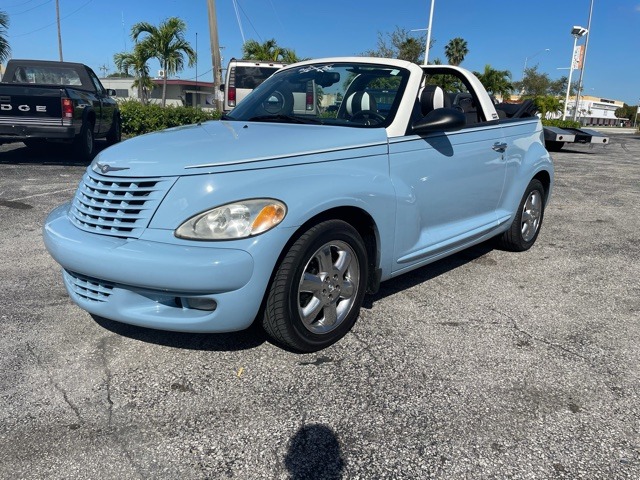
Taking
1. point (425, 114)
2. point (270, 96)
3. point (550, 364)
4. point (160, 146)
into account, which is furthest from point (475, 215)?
point (160, 146)

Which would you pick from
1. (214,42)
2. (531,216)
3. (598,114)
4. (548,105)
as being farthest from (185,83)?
(598,114)

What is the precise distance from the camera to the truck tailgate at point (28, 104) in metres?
8.95

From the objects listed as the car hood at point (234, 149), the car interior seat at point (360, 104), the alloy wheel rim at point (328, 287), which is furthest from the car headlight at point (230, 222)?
the car interior seat at point (360, 104)

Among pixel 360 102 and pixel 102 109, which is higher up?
pixel 360 102

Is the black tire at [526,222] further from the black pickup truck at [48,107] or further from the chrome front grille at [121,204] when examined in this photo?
the black pickup truck at [48,107]

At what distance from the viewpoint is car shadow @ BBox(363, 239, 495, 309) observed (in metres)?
4.17

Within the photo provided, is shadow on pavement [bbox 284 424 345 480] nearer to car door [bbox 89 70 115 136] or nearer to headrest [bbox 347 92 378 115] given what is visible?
headrest [bbox 347 92 378 115]

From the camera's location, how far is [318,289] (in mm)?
3088

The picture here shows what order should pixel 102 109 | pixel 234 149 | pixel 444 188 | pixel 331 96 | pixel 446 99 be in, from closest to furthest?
pixel 234 149, pixel 444 188, pixel 331 96, pixel 446 99, pixel 102 109

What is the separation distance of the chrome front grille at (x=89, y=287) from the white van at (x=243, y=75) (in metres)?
12.5

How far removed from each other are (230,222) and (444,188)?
179cm

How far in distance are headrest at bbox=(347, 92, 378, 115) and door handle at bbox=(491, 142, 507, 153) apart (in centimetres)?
120

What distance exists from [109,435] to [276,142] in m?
1.68

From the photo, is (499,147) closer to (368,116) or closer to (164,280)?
(368,116)
